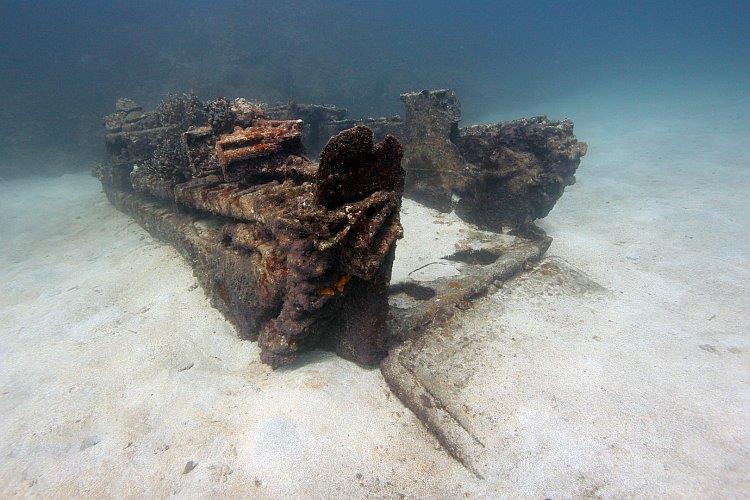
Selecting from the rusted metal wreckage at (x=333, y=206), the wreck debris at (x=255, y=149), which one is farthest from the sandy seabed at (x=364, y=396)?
the wreck debris at (x=255, y=149)

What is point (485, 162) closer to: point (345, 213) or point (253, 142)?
point (253, 142)

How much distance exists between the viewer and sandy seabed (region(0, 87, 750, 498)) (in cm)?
304

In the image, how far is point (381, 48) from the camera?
41719 millimetres

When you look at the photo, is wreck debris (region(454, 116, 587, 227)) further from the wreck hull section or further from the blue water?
the blue water

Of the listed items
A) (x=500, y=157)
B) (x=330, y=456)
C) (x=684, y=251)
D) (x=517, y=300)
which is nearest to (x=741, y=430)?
(x=517, y=300)

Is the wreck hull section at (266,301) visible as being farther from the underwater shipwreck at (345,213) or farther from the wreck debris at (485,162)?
the wreck debris at (485,162)

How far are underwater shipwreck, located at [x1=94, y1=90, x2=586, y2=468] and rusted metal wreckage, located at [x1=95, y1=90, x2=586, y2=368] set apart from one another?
2 centimetres

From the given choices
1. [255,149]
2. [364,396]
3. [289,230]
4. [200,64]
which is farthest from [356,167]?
[200,64]

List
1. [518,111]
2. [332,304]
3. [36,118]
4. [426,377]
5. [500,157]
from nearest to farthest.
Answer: [426,377]
[332,304]
[500,157]
[36,118]
[518,111]

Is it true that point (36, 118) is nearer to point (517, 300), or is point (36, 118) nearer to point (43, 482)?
point (43, 482)

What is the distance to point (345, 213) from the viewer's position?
324 cm

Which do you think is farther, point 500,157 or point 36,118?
point 36,118

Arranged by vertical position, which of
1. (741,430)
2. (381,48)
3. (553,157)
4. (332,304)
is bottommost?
(741,430)

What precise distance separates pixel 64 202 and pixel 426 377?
54.8 ft
